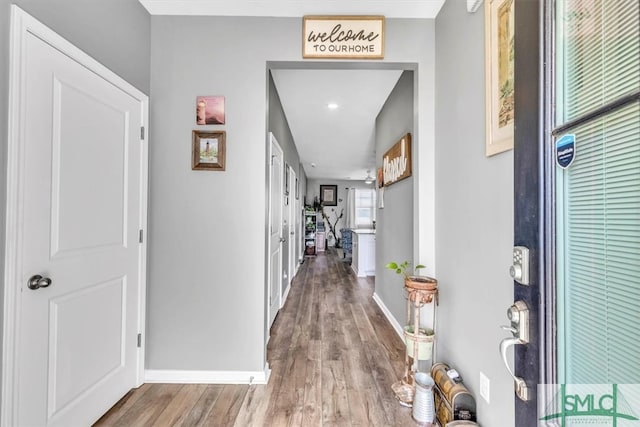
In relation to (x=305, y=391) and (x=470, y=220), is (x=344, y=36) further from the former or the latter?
(x=305, y=391)

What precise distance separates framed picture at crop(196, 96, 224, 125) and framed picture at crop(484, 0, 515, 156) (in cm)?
165

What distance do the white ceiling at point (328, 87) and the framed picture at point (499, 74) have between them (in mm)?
718

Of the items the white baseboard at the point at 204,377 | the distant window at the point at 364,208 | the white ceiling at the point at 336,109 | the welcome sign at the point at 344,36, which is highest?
the white ceiling at the point at 336,109

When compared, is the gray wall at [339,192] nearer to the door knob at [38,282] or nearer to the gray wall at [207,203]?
the gray wall at [207,203]

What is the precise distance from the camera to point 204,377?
2025mm

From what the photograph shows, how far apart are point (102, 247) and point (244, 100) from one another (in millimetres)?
1298

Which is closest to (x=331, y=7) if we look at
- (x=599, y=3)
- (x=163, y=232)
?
(x=599, y=3)

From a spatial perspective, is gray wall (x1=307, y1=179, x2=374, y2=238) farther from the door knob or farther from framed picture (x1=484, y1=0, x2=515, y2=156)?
the door knob

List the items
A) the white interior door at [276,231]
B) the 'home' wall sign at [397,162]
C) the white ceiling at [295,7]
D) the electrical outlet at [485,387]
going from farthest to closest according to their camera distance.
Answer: the white interior door at [276,231] → the 'home' wall sign at [397,162] → the white ceiling at [295,7] → the electrical outlet at [485,387]

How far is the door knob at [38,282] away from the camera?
48.5 inches

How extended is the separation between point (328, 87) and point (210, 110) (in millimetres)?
1424

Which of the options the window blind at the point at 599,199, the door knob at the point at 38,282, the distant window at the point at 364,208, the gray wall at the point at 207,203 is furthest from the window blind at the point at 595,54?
the distant window at the point at 364,208

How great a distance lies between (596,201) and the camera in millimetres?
611

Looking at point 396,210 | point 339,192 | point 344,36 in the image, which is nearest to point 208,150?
point 344,36
